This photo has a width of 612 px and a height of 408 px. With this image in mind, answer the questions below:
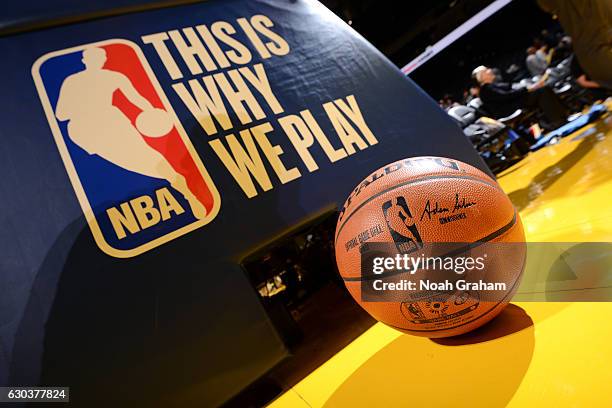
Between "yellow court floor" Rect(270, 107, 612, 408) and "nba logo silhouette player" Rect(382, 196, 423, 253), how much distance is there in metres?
0.35

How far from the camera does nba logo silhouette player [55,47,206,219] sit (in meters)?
1.29

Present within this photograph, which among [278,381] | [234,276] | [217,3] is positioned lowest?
[278,381]

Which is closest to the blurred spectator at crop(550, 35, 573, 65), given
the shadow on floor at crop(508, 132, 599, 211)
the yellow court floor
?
the shadow on floor at crop(508, 132, 599, 211)

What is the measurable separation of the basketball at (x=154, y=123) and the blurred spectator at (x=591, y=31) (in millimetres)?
3621

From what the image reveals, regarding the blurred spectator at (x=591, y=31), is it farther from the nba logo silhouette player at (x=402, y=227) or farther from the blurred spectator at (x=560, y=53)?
the blurred spectator at (x=560, y=53)

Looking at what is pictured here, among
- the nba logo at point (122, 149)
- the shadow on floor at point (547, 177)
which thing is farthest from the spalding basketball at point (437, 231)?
the shadow on floor at point (547, 177)

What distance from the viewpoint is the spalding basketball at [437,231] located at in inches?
36.6

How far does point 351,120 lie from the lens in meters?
1.75

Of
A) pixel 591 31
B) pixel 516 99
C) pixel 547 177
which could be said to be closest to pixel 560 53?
pixel 516 99

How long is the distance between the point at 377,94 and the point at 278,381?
143 cm

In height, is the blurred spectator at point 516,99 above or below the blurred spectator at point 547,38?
below

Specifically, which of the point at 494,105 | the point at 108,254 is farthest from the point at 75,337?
the point at 494,105

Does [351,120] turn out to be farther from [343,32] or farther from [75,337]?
[75,337]

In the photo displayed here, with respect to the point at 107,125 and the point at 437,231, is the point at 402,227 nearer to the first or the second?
the point at 437,231
